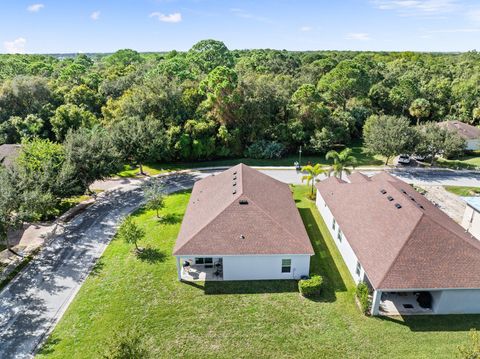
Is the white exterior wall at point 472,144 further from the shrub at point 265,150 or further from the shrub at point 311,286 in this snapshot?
the shrub at point 311,286

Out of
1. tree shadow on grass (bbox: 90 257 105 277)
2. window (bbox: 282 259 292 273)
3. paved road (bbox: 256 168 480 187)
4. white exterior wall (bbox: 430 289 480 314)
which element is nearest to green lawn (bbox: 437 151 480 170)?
paved road (bbox: 256 168 480 187)

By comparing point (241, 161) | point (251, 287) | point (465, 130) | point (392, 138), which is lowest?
point (251, 287)

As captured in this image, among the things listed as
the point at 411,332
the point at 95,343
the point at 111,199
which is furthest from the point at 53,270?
the point at 411,332

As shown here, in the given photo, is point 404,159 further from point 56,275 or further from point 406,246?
point 56,275

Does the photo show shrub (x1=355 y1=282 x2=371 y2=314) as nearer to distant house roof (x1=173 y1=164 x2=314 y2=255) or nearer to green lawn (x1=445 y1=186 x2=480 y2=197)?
distant house roof (x1=173 y1=164 x2=314 y2=255)

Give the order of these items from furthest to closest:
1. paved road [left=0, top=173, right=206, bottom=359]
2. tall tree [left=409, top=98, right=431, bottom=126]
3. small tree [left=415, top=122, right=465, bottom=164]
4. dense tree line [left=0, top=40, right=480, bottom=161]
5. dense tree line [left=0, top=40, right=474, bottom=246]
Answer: tall tree [left=409, top=98, right=431, bottom=126], dense tree line [left=0, top=40, right=480, bottom=161], small tree [left=415, top=122, right=465, bottom=164], dense tree line [left=0, top=40, right=474, bottom=246], paved road [left=0, top=173, right=206, bottom=359]

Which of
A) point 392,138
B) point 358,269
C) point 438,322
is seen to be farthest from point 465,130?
point 438,322

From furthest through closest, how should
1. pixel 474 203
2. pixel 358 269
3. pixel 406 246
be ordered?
pixel 474 203 → pixel 358 269 → pixel 406 246
